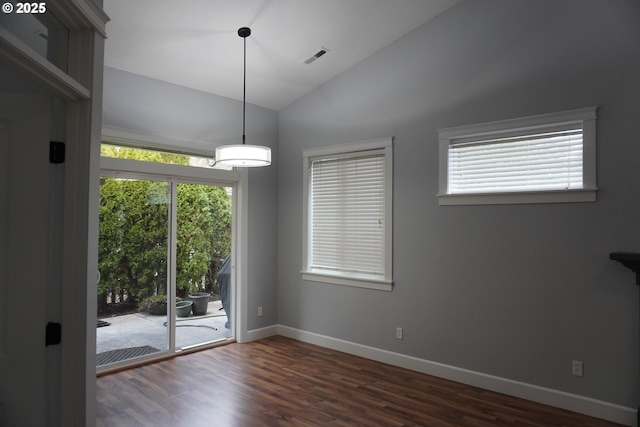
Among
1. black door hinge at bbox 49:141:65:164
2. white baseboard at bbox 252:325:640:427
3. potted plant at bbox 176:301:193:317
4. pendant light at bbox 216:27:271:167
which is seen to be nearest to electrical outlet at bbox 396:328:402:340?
white baseboard at bbox 252:325:640:427

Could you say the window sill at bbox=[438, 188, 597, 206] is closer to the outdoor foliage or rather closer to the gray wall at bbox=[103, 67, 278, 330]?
the gray wall at bbox=[103, 67, 278, 330]

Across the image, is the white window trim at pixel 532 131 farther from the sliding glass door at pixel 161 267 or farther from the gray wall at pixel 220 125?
the sliding glass door at pixel 161 267

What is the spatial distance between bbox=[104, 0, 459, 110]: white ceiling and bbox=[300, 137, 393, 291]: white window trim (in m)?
0.93

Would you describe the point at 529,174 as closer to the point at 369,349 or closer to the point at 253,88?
the point at 369,349

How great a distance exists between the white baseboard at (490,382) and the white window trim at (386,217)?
2.35ft

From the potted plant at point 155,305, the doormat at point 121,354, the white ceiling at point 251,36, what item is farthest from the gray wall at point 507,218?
the doormat at point 121,354

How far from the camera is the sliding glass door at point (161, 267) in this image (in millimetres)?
4039

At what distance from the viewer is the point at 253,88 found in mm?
4789

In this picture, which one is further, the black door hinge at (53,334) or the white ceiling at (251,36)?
the white ceiling at (251,36)

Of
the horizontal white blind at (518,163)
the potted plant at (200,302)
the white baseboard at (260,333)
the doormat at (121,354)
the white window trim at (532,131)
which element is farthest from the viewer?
the white baseboard at (260,333)

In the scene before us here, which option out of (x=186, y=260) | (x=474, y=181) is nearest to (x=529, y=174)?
(x=474, y=181)

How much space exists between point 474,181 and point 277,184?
265 centimetres

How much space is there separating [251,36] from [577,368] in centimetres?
409

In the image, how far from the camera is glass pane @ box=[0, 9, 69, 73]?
148cm
